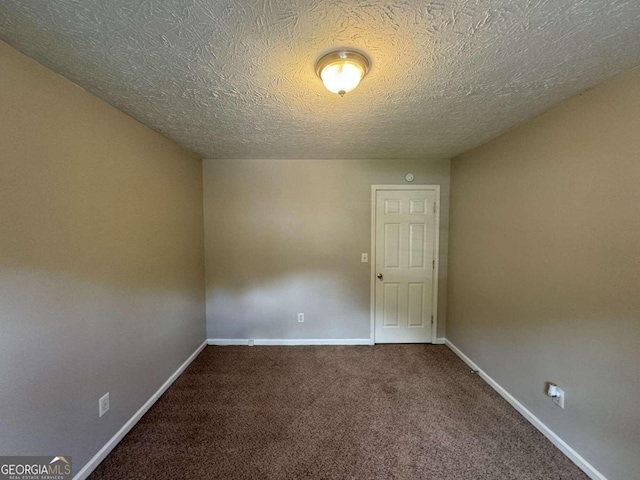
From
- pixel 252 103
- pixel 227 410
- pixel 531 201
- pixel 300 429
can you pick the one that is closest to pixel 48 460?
pixel 227 410

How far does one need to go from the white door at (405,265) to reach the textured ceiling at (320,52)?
132 cm

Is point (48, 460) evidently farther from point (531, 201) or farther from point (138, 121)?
point (531, 201)

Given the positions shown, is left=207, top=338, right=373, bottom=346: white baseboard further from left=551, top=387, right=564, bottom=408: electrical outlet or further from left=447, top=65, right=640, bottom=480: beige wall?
left=551, top=387, right=564, bottom=408: electrical outlet

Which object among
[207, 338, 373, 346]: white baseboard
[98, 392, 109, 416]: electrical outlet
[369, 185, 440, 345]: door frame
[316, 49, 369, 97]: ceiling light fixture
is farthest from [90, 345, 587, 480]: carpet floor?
[316, 49, 369, 97]: ceiling light fixture

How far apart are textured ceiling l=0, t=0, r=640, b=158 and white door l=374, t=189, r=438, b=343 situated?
132 cm

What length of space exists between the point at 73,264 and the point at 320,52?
5.83ft

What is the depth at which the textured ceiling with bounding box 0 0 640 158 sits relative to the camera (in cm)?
92

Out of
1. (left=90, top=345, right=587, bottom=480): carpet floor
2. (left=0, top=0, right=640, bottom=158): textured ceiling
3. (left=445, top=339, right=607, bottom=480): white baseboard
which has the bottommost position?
(left=90, top=345, right=587, bottom=480): carpet floor

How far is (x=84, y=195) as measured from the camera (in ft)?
4.78

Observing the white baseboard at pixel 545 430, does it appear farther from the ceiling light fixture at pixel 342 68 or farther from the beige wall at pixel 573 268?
the ceiling light fixture at pixel 342 68

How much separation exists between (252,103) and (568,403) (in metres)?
2.91

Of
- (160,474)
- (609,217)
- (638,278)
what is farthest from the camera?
(160,474)

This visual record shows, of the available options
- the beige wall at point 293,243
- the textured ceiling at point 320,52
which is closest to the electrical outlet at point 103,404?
the beige wall at point 293,243

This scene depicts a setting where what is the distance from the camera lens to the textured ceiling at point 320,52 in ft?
3.01
